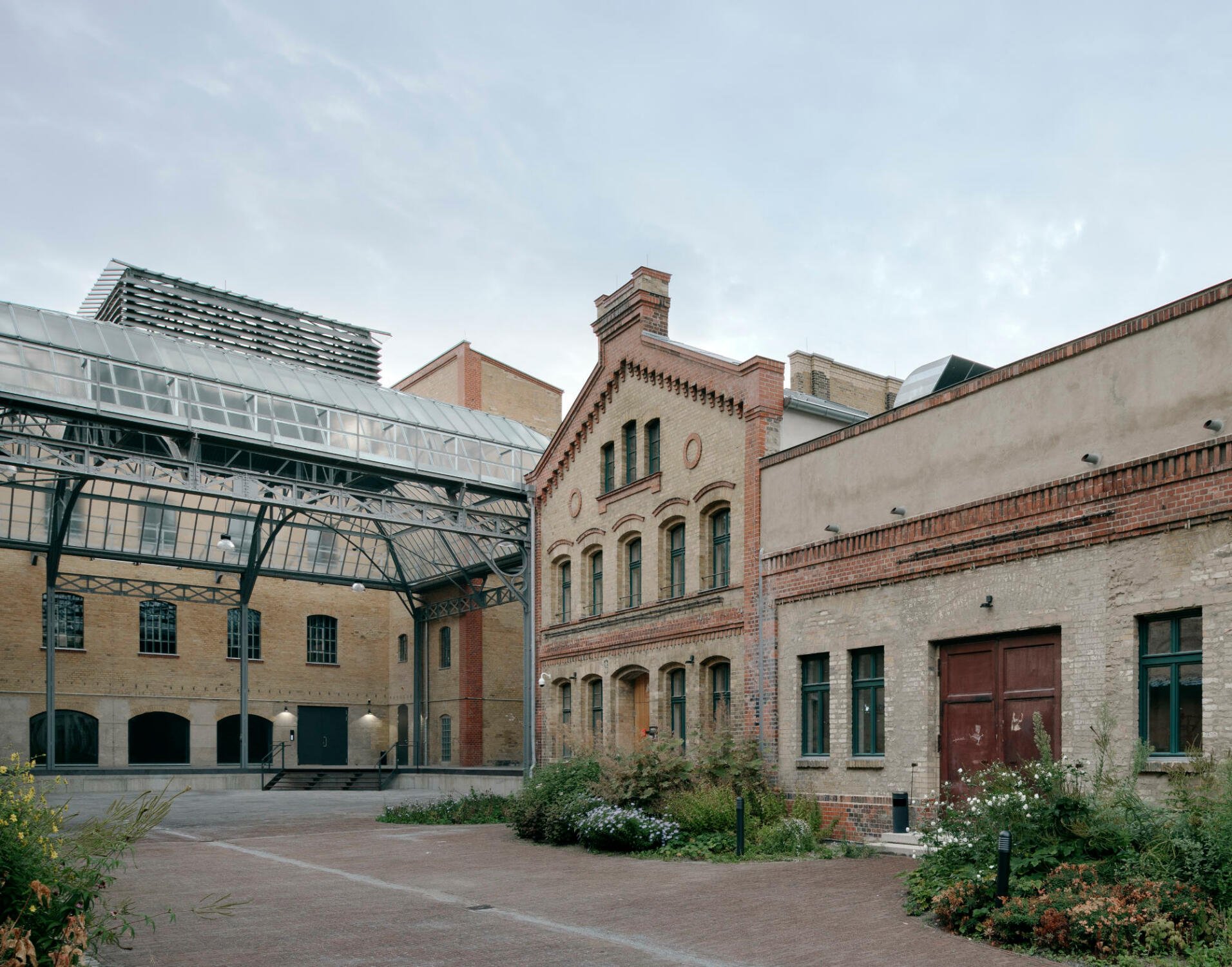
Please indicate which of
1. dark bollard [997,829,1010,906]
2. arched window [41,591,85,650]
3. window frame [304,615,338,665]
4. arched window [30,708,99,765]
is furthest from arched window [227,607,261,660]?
dark bollard [997,829,1010,906]

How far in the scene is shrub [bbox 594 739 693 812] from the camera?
56.8ft

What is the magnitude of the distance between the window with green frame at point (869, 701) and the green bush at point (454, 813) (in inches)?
301

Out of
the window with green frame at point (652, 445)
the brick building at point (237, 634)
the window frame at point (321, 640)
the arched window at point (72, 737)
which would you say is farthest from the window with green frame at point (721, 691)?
the arched window at point (72, 737)

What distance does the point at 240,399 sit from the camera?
25266 millimetres

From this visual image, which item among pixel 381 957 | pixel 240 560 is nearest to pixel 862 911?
pixel 381 957

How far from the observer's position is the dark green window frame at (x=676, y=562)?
22.1 meters

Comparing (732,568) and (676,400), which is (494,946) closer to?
(732,568)

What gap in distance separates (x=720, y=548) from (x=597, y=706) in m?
5.88

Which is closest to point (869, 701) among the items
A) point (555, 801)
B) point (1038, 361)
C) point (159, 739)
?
point (555, 801)

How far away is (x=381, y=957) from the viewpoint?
352 inches

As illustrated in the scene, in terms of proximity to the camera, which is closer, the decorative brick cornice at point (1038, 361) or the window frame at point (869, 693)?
the decorative brick cornice at point (1038, 361)

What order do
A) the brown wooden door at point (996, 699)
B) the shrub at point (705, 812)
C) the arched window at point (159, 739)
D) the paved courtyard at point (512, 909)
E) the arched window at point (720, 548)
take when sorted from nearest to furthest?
the paved courtyard at point (512, 909) < the brown wooden door at point (996, 699) < the shrub at point (705, 812) < the arched window at point (720, 548) < the arched window at point (159, 739)

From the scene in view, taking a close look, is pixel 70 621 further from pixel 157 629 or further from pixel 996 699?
pixel 996 699

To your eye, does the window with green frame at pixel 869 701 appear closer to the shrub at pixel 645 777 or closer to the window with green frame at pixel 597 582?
the shrub at pixel 645 777
